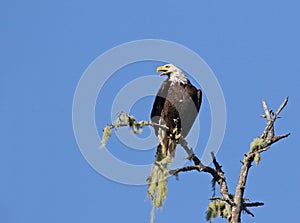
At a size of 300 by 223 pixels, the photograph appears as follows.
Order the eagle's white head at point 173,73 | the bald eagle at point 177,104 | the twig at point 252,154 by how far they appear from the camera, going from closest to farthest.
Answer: the twig at point 252,154, the bald eagle at point 177,104, the eagle's white head at point 173,73

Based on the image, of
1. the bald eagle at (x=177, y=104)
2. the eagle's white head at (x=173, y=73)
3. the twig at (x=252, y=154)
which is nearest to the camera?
the twig at (x=252, y=154)

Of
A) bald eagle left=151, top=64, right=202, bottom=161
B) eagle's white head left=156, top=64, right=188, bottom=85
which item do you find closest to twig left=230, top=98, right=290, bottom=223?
bald eagle left=151, top=64, right=202, bottom=161

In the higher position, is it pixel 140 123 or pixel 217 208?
pixel 140 123

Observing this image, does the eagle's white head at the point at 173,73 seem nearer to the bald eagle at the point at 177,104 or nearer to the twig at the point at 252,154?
the bald eagle at the point at 177,104

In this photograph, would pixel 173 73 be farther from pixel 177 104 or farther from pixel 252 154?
pixel 252 154

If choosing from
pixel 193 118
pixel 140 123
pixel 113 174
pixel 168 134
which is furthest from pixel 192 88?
pixel 140 123

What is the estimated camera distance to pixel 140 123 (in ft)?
24.7

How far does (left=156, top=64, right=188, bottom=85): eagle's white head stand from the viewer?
34.9 feet

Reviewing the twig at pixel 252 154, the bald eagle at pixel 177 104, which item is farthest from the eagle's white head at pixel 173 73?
the twig at pixel 252 154

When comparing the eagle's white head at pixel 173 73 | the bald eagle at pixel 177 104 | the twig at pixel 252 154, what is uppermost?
the eagle's white head at pixel 173 73

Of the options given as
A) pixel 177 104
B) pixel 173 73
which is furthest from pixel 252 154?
pixel 173 73

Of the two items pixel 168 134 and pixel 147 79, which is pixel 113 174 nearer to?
pixel 168 134

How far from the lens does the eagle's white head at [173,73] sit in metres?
10.6

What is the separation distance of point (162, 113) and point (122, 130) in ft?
7.70
